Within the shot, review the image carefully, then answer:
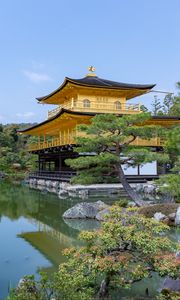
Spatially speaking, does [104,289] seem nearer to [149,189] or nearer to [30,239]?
[30,239]

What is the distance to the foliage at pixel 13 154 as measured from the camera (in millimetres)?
31583

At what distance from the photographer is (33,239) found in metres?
7.56

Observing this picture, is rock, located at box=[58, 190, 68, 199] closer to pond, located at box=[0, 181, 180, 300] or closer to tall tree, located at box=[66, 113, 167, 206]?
pond, located at box=[0, 181, 180, 300]

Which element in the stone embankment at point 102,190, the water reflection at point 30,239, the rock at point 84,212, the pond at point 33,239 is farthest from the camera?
the stone embankment at point 102,190

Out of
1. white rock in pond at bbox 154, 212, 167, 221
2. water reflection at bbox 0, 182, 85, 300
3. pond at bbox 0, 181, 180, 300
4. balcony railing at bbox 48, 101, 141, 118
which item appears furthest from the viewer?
balcony railing at bbox 48, 101, 141, 118

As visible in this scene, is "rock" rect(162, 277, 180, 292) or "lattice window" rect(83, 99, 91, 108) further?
"lattice window" rect(83, 99, 91, 108)

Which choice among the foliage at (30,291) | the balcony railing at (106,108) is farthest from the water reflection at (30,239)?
the balcony railing at (106,108)

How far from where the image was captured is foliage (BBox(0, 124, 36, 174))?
31583mm

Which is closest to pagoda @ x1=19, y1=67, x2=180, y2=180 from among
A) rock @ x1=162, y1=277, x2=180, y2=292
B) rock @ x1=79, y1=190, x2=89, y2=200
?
rock @ x1=79, y1=190, x2=89, y2=200

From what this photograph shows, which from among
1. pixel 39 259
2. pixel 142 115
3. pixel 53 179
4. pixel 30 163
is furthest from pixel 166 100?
pixel 39 259

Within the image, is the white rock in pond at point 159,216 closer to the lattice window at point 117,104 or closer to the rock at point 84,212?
the rock at point 84,212

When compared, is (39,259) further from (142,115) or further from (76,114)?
(76,114)

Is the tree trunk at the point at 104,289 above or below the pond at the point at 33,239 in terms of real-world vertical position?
above

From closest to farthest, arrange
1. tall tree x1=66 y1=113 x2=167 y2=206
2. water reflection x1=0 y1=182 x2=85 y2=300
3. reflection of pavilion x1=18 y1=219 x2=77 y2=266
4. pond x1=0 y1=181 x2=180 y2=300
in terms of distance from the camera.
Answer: pond x1=0 y1=181 x2=180 y2=300
water reflection x1=0 y1=182 x2=85 y2=300
reflection of pavilion x1=18 y1=219 x2=77 y2=266
tall tree x1=66 y1=113 x2=167 y2=206
